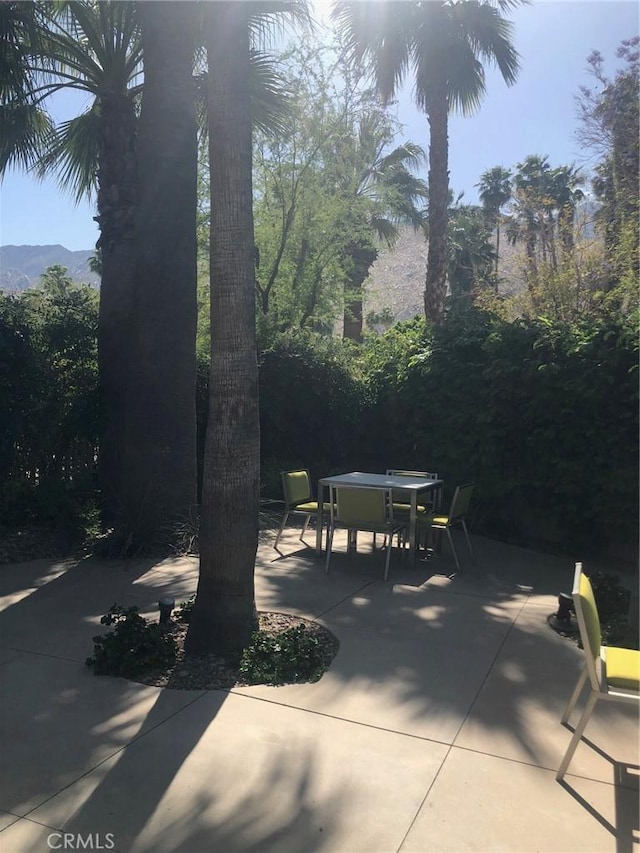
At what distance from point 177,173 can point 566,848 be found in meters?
7.63

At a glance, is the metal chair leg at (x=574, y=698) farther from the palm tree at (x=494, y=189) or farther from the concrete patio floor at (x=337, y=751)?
the palm tree at (x=494, y=189)

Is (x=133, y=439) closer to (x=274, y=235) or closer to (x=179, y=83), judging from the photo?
(x=179, y=83)

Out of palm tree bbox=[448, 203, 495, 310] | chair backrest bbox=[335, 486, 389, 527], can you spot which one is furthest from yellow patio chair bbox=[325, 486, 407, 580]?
palm tree bbox=[448, 203, 495, 310]

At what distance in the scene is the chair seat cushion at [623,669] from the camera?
295 centimetres

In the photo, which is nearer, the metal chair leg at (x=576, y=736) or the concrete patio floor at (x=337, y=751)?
the concrete patio floor at (x=337, y=751)

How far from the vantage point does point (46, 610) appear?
5340 millimetres

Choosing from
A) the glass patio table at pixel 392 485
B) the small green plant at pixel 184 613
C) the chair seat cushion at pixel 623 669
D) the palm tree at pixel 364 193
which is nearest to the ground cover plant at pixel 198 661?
the small green plant at pixel 184 613

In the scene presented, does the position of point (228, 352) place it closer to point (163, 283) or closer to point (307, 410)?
point (163, 283)

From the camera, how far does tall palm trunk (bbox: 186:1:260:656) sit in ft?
Result: 14.2

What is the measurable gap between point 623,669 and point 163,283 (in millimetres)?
6457

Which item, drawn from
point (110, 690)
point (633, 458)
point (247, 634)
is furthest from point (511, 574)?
point (110, 690)

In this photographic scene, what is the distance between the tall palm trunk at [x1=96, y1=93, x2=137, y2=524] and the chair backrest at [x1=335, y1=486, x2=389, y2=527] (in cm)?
290

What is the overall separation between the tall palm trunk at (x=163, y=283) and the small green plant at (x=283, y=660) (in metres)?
3.66

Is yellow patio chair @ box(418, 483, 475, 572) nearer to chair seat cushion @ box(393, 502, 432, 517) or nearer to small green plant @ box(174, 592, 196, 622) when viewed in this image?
chair seat cushion @ box(393, 502, 432, 517)
